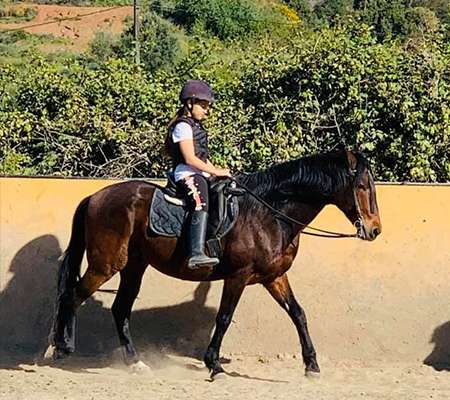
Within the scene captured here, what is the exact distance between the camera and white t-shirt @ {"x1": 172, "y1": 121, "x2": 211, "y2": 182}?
6969 millimetres

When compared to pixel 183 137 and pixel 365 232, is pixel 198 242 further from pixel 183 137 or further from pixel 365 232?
pixel 365 232

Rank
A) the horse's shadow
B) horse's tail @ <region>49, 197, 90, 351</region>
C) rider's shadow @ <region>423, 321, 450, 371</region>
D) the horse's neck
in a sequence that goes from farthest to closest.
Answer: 1. the horse's shadow
2. rider's shadow @ <region>423, 321, 450, 371</region>
3. horse's tail @ <region>49, 197, 90, 351</region>
4. the horse's neck

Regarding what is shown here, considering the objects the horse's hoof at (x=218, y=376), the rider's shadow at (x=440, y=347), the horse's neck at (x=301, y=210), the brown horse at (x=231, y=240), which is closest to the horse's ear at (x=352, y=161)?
the brown horse at (x=231, y=240)

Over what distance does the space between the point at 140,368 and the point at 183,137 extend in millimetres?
1954

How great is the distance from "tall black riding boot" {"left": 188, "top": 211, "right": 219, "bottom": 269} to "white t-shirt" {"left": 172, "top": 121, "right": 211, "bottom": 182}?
339 mm

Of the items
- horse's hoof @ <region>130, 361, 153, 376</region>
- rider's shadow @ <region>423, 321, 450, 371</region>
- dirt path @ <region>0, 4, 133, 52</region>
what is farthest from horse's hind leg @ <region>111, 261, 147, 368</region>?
dirt path @ <region>0, 4, 133, 52</region>

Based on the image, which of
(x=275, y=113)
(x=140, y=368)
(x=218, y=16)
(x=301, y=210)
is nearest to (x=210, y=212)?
(x=301, y=210)

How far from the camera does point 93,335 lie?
8.04m

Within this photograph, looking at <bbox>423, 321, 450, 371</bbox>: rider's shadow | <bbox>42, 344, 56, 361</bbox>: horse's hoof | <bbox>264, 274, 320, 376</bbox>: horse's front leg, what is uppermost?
<bbox>264, 274, 320, 376</bbox>: horse's front leg

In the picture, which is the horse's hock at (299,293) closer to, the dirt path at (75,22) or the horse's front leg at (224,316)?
the horse's front leg at (224,316)

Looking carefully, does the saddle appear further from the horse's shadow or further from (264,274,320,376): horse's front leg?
the horse's shadow

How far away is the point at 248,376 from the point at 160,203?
62.5 inches

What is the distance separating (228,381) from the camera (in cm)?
696

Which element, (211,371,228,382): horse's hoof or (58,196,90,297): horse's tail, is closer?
(211,371,228,382): horse's hoof
